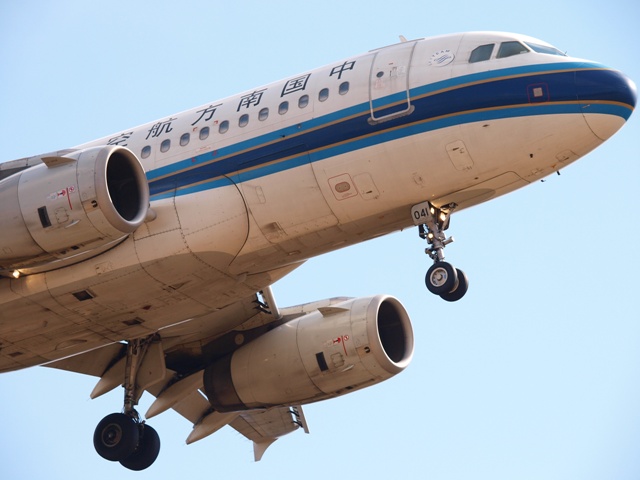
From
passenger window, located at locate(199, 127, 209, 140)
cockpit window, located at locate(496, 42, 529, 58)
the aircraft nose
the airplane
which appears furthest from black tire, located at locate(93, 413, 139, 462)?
the aircraft nose

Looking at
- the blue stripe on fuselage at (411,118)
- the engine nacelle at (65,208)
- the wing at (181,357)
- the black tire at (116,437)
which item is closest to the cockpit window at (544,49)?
the blue stripe on fuselage at (411,118)

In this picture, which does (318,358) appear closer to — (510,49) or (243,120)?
(243,120)

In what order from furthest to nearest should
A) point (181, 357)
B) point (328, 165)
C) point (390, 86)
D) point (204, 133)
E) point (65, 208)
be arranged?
point (181, 357) → point (204, 133) → point (390, 86) → point (328, 165) → point (65, 208)

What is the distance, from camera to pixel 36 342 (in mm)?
27688

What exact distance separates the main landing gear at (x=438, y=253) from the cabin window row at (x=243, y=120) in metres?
2.48

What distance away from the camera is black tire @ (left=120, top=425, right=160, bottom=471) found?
3048cm

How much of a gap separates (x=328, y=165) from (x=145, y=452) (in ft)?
26.3

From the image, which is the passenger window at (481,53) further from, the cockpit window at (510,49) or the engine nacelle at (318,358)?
the engine nacelle at (318,358)

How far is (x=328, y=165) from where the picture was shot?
25969 mm

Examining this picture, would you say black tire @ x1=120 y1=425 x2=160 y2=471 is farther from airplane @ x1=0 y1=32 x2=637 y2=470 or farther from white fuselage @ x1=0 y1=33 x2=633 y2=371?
white fuselage @ x1=0 y1=33 x2=633 y2=371

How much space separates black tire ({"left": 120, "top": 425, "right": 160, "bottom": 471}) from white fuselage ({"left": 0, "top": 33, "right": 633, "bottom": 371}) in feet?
13.3

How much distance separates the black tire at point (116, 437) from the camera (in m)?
29.6

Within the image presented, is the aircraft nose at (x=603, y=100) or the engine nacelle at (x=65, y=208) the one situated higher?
the aircraft nose at (x=603, y=100)

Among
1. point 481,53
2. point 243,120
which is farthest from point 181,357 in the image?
point 481,53
